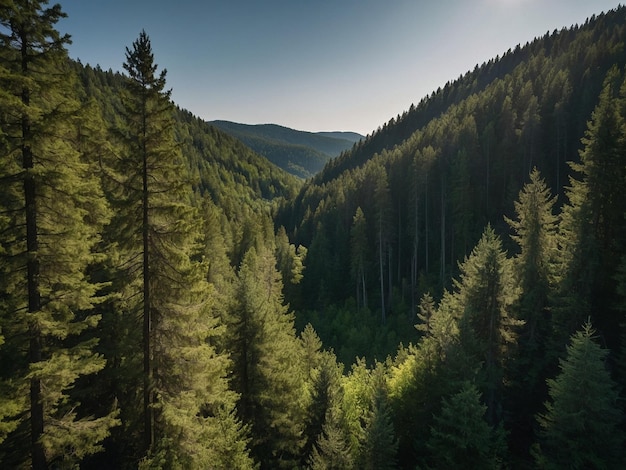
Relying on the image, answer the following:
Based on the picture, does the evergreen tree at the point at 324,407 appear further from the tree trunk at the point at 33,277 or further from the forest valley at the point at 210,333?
the tree trunk at the point at 33,277

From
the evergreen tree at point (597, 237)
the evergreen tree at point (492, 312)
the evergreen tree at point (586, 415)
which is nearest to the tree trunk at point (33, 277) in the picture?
the evergreen tree at point (586, 415)

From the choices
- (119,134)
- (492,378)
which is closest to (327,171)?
(492,378)

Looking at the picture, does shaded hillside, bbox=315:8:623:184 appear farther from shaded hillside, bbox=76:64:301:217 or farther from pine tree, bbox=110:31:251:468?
pine tree, bbox=110:31:251:468

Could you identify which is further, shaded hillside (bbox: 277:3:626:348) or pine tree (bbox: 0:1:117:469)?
shaded hillside (bbox: 277:3:626:348)

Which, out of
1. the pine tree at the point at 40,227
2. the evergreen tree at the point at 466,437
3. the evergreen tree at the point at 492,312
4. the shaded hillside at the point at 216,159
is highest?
the shaded hillside at the point at 216,159

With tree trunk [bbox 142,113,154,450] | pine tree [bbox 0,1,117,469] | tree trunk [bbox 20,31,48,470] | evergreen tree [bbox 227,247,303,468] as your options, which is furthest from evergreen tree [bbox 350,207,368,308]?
tree trunk [bbox 20,31,48,470]

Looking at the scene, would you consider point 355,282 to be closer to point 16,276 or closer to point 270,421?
point 270,421

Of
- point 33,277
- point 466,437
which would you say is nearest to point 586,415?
point 466,437
